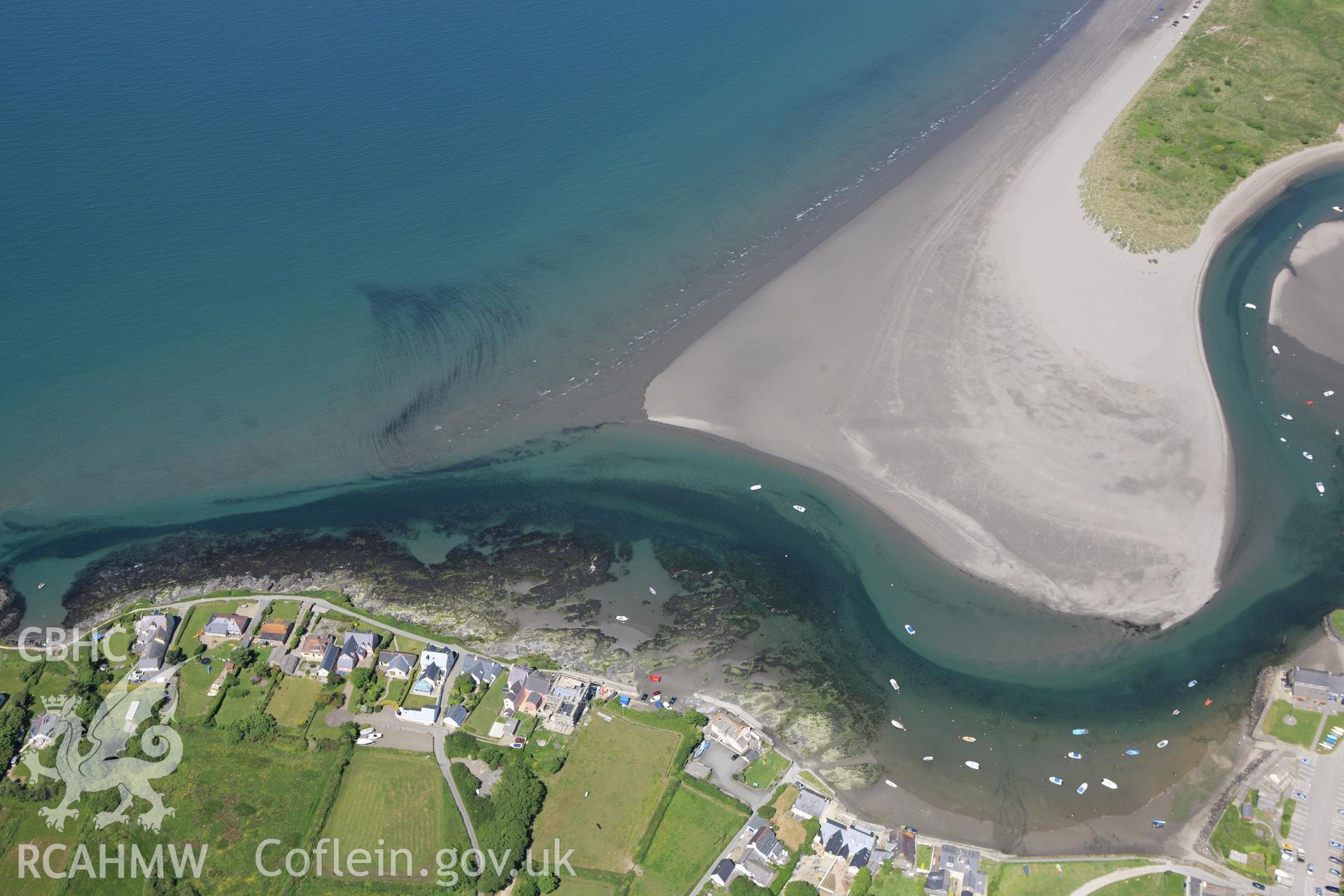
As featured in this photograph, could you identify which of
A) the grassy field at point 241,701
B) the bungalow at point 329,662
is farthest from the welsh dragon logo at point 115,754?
the bungalow at point 329,662

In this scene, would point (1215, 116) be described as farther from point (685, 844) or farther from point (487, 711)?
point (487, 711)

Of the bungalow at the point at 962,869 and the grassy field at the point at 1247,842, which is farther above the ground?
the grassy field at the point at 1247,842

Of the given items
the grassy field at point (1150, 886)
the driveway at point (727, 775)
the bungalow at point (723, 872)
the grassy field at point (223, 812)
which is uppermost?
the driveway at point (727, 775)

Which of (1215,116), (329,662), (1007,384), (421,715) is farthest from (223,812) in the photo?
(1215,116)

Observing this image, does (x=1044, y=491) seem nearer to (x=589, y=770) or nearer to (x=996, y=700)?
(x=996, y=700)

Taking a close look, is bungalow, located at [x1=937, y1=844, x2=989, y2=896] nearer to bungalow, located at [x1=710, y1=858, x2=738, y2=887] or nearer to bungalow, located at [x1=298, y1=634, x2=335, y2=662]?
bungalow, located at [x1=710, y1=858, x2=738, y2=887]

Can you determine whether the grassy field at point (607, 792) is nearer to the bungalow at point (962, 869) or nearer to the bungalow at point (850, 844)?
the bungalow at point (850, 844)

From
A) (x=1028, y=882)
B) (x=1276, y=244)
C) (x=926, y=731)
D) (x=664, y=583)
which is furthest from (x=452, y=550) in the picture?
(x=1276, y=244)

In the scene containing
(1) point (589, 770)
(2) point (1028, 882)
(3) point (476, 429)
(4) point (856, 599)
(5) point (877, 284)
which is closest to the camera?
(2) point (1028, 882)
